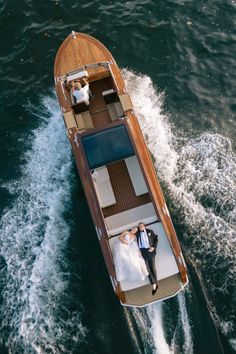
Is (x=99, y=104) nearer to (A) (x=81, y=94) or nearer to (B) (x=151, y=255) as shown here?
(A) (x=81, y=94)

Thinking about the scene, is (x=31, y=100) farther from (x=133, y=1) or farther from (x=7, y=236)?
(x=133, y=1)

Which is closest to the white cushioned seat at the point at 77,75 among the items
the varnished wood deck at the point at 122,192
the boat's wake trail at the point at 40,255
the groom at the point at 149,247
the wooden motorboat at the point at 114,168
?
the wooden motorboat at the point at 114,168

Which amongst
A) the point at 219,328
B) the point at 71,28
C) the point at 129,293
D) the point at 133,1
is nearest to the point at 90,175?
the point at 129,293

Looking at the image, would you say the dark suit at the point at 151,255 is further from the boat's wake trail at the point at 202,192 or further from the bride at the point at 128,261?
the boat's wake trail at the point at 202,192

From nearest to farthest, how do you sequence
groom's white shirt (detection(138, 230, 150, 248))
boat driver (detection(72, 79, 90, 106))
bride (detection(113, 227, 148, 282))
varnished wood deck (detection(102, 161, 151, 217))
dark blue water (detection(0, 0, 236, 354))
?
bride (detection(113, 227, 148, 282))
groom's white shirt (detection(138, 230, 150, 248))
dark blue water (detection(0, 0, 236, 354))
varnished wood deck (detection(102, 161, 151, 217))
boat driver (detection(72, 79, 90, 106))

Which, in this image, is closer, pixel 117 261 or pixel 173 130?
pixel 117 261

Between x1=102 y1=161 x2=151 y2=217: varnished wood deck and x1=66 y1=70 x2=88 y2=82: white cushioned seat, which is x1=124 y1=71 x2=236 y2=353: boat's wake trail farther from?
x1=66 y1=70 x2=88 y2=82: white cushioned seat

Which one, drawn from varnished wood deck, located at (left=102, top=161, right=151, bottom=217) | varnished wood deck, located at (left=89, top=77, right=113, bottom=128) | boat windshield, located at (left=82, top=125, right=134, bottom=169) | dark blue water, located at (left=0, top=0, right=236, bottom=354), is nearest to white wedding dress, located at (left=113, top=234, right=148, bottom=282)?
dark blue water, located at (left=0, top=0, right=236, bottom=354)
